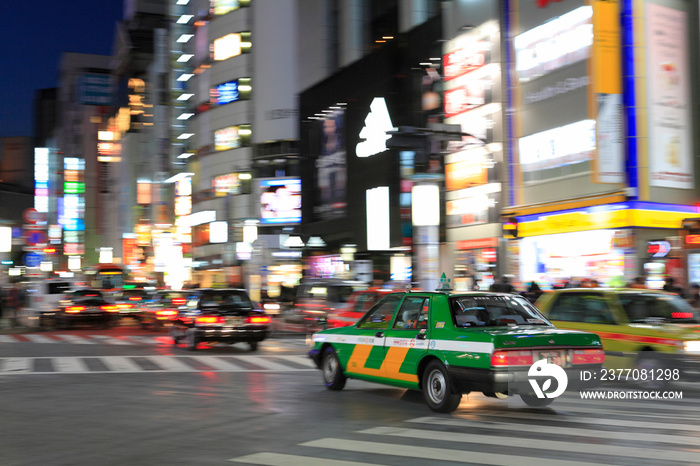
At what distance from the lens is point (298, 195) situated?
63875 millimetres

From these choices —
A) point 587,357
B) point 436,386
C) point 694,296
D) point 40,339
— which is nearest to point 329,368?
point 436,386

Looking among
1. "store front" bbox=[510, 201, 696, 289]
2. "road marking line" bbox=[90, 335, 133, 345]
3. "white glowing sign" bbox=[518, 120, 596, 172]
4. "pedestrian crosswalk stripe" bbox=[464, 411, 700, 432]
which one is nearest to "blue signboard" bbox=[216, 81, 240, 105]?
"white glowing sign" bbox=[518, 120, 596, 172]

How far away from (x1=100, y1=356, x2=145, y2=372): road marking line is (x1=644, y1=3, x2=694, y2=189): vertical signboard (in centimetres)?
1718

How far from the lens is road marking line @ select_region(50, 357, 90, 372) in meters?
16.1

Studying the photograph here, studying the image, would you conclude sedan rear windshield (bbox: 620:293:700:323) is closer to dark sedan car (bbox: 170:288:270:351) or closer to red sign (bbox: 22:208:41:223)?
dark sedan car (bbox: 170:288:270:351)

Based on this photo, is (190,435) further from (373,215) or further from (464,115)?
(373,215)

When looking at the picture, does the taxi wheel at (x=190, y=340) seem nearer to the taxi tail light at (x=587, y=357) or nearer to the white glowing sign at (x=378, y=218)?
the taxi tail light at (x=587, y=357)

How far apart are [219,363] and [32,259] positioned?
959 inches

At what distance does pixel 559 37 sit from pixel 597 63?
360 cm

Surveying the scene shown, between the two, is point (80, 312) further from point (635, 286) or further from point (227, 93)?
point (227, 93)

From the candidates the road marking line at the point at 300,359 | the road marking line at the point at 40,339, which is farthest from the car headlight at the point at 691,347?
the road marking line at the point at 40,339

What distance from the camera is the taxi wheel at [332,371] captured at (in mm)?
12430

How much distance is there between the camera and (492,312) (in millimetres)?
10188

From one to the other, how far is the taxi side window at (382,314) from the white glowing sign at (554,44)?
18.6 metres
